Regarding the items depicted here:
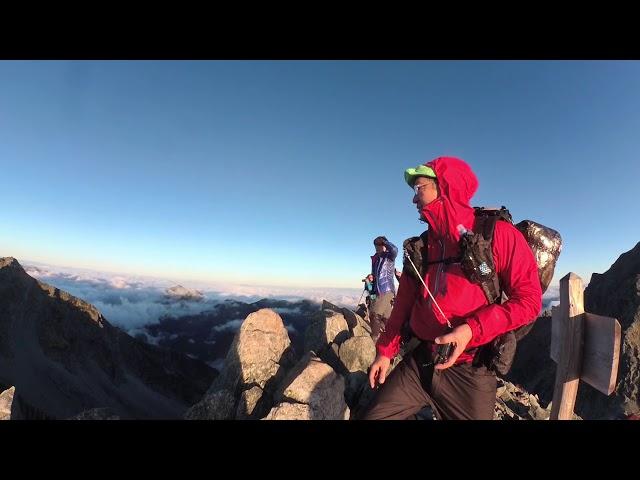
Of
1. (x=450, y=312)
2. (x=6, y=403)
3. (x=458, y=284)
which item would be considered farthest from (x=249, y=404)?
(x=458, y=284)

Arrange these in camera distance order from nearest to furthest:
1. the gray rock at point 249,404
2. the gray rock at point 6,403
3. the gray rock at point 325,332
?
the gray rock at point 6,403 → the gray rock at point 249,404 → the gray rock at point 325,332

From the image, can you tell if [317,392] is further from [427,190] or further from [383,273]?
[427,190]

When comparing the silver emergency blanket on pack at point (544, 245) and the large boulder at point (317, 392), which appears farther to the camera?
the large boulder at point (317, 392)

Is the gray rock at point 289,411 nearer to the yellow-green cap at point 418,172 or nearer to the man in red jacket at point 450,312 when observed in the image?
the man in red jacket at point 450,312

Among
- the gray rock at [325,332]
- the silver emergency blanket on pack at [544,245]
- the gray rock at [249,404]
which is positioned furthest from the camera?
the gray rock at [325,332]

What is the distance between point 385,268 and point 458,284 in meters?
9.50

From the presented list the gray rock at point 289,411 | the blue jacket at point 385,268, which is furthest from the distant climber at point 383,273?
the gray rock at point 289,411

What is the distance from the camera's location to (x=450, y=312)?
12.4 ft

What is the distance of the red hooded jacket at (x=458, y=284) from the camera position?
10.9 feet

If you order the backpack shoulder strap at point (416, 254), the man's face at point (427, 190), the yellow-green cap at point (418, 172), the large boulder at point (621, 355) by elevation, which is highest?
the yellow-green cap at point (418, 172)

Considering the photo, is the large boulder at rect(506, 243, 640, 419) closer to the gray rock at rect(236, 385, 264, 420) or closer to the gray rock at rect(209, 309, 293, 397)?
the gray rock at rect(209, 309, 293, 397)

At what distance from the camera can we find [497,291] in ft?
11.7

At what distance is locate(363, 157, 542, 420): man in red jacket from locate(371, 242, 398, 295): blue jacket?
28.2 feet
